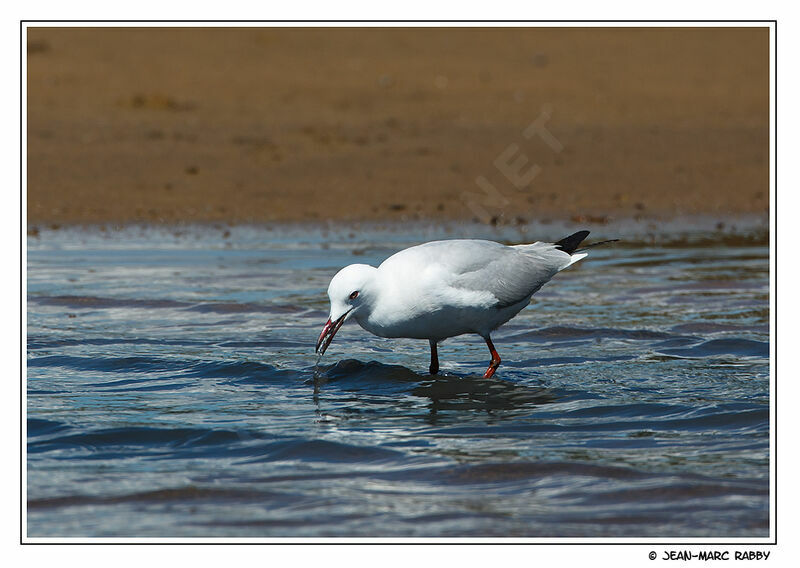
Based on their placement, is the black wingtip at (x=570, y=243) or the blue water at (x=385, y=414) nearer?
the blue water at (x=385, y=414)

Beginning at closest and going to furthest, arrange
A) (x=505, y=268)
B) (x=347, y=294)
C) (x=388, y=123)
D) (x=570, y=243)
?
(x=347, y=294) < (x=505, y=268) < (x=570, y=243) < (x=388, y=123)

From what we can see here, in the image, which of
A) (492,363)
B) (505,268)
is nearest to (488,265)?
(505,268)

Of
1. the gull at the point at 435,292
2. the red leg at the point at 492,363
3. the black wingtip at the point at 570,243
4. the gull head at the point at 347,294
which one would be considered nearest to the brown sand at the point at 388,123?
the black wingtip at the point at 570,243

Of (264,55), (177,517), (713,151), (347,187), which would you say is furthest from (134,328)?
(264,55)

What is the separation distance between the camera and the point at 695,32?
26.4m

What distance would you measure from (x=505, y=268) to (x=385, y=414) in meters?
1.58

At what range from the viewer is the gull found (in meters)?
7.11

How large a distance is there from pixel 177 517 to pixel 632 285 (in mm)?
6116

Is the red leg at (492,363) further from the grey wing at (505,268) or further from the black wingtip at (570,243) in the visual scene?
the black wingtip at (570,243)

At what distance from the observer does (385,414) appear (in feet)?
22.6

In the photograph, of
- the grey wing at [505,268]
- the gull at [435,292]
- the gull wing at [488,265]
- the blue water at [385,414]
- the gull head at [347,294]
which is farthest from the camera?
the grey wing at [505,268]

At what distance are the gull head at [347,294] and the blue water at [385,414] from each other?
0.46 meters

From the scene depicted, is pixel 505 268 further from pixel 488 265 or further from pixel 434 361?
pixel 434 361

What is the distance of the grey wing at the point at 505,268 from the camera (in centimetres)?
762
